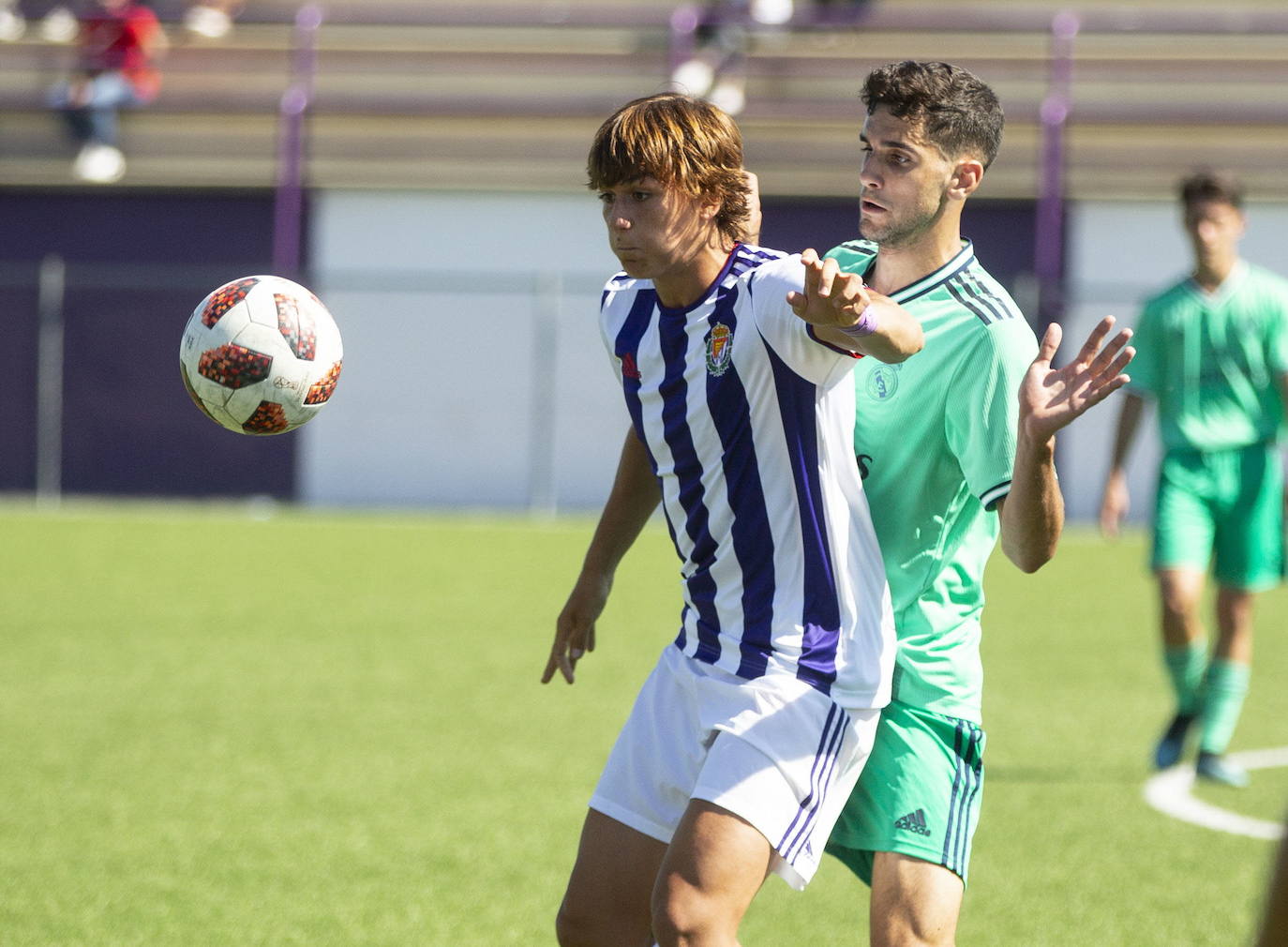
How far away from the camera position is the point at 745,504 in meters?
3.15

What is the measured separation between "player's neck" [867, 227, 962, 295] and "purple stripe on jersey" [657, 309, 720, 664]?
46cm

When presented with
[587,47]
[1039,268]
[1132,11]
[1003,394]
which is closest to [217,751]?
[1003,394]

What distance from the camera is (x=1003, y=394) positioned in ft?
10.2

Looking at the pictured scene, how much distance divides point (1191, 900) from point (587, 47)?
16.6 meters

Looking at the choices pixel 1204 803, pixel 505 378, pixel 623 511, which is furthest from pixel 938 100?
pixel 505 378

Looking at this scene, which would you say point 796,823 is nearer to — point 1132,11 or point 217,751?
point 217,751

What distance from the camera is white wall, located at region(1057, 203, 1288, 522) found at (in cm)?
1758

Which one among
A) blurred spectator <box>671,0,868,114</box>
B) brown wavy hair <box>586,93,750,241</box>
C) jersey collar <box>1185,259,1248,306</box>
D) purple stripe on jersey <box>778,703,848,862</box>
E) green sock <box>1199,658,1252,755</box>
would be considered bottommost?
green sock <box>1199,658,1252,755</box>

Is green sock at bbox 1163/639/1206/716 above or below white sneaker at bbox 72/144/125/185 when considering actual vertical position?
below

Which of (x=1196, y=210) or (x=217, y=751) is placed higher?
(x=1196, y=210)

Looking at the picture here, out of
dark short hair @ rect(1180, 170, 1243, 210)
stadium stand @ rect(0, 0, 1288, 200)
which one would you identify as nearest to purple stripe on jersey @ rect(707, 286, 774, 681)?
dark short hair @ rect(1180, 170, 1243, 210)

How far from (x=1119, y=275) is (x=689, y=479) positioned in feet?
52.5

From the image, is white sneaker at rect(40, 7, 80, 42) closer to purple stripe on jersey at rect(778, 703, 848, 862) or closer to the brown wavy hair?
the brown wavy hair

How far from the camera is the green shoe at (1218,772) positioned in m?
6.66
